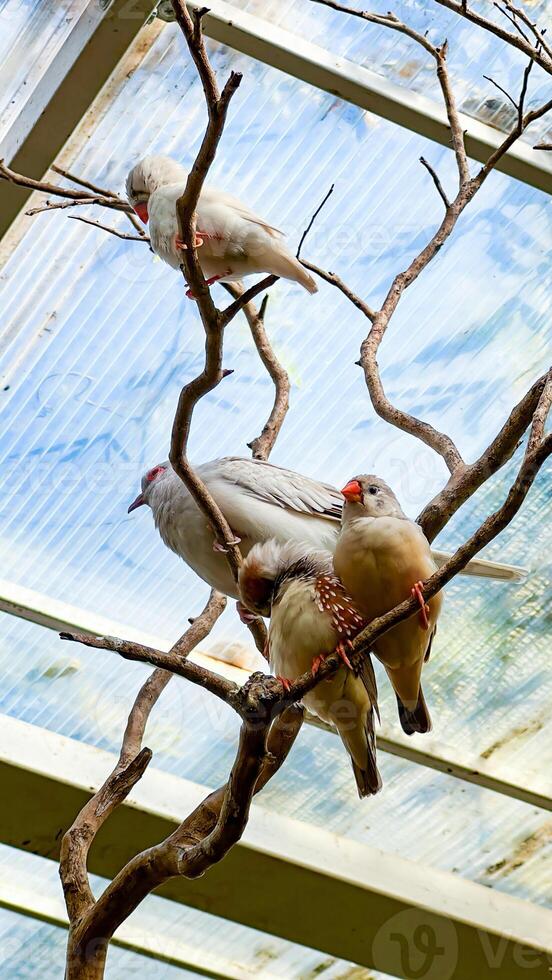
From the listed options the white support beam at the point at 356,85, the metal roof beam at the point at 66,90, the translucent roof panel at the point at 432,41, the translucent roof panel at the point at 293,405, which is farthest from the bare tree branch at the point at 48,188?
the translucent roof panel at the point at 432,41

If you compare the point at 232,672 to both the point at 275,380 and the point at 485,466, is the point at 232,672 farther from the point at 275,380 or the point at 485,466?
the point at 485,466

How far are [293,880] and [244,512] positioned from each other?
1.22 meters

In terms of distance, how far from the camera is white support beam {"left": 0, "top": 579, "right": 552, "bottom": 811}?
3.16 m

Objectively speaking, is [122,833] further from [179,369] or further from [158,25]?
[158,25]

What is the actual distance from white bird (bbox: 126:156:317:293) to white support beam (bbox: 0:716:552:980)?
148 cm

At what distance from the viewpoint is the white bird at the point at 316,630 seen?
1799mm

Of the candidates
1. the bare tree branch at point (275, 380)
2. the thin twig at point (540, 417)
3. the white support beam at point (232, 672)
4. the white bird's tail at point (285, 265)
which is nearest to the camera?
the thin twig at point (540, 417)

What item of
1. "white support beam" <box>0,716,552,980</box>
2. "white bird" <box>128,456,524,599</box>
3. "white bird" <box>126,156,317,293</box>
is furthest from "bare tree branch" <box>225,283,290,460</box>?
"white support beam" <box>0,716,552,980</box>

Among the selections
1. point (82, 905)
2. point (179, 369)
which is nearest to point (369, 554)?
point (82, 905)

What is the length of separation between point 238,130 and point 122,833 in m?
1.89

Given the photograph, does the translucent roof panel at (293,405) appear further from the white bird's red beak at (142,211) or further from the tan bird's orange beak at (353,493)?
the tan bird's orange beak at (353,493)

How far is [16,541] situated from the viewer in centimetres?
319

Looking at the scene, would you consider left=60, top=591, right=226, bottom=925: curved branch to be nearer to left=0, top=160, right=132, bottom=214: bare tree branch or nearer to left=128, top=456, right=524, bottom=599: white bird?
left=128, top=456, right=524, bottom=599: white bird

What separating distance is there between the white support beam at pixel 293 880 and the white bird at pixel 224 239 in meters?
1.48
